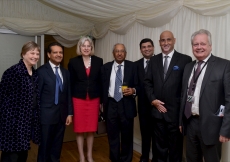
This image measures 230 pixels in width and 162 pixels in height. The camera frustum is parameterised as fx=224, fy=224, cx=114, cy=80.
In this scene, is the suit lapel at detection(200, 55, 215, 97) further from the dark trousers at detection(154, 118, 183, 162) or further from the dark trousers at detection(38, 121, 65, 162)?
the dark trousers at detection(38, 121, 65, 162)

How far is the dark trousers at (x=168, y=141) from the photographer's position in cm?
244

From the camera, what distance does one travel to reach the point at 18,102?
7.08ft

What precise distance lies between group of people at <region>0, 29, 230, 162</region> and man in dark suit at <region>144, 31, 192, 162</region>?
0.03 ft

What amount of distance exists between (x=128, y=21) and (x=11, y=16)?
7.91ft

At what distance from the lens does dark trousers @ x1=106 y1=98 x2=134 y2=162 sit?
9.29 feet

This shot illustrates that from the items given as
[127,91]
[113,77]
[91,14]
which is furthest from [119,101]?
[91,14]

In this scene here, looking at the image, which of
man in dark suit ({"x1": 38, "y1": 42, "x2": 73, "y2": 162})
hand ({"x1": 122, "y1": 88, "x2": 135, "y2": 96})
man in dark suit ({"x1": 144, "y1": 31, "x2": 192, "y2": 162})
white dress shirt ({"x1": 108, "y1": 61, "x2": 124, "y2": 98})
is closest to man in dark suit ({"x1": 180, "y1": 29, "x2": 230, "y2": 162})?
man in dark suit ({"x1": 144, "y1": 31, "x2": 192, "y2": 162})

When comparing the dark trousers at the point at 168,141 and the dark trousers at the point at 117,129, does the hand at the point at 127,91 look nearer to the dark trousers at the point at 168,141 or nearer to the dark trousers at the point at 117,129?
the dark trousers at the point at 117,129

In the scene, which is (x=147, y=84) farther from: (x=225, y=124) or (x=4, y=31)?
(x=4, y=31)

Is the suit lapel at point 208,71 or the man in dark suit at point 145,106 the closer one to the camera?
the suit lapel at point 208,71

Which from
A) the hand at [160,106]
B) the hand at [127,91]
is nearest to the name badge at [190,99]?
the hand at [160,106]

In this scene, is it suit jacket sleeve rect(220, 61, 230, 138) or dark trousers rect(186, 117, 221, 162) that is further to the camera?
dark trousers rect(186, 117, 221, 162)

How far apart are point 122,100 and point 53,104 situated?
841mm

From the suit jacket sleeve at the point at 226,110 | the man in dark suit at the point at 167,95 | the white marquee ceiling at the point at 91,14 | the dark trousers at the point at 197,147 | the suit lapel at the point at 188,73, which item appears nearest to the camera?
the suit jacket sleeve at the point at 226,110
